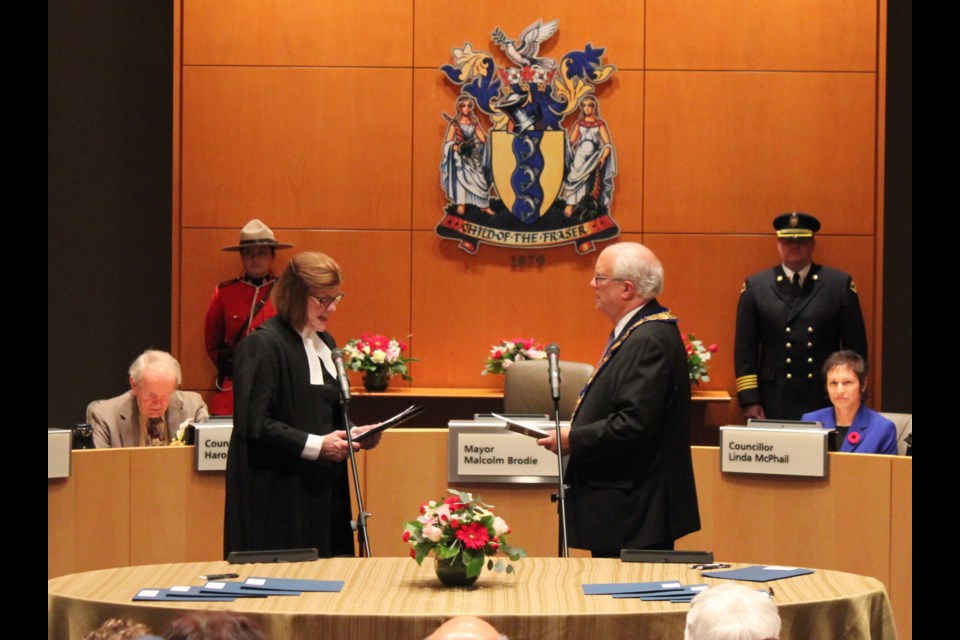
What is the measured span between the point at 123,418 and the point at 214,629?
3674 millimetres

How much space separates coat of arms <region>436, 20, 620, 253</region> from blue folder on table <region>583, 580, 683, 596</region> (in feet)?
15.0

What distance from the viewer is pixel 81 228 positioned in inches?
286

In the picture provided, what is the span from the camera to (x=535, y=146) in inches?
289

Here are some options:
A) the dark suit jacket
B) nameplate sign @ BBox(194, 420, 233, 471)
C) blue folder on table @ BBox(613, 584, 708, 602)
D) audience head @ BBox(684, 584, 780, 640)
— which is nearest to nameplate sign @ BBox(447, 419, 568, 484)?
nameplate sign @ BBox(194, 420, 233, 471)

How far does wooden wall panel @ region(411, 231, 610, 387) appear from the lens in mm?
7359

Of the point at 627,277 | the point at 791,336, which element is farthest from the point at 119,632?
the point at 791,336

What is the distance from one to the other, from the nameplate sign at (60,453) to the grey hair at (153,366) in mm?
712

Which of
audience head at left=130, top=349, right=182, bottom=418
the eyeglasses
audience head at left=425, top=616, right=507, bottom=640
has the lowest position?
audience head at left=425, top=616, right=507, bottom=640

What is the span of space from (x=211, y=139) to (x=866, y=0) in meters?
4.05

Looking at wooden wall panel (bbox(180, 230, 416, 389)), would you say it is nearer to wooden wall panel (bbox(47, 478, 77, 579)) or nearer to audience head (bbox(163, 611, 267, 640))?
wooden wall panel (bbox(47, 478, 77, 579))

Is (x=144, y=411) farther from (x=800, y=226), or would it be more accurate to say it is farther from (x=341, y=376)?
(x=800, y=226)

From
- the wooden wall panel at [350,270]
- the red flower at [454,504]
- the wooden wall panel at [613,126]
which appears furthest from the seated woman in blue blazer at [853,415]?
the wooden wall panel at [350,270]

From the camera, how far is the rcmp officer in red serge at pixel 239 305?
702 centimetres

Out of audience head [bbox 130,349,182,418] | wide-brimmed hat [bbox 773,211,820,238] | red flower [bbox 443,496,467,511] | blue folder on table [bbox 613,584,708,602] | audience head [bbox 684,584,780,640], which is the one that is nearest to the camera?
audience head [bbox 684,584,780,640]
